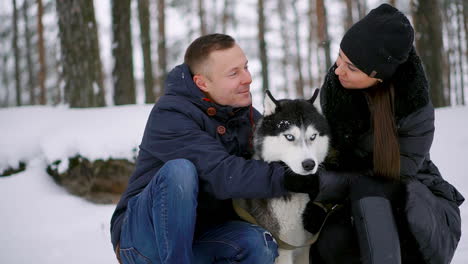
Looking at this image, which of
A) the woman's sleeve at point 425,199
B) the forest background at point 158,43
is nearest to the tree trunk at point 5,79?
the forest background at point 158,43

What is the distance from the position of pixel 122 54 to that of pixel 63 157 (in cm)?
358

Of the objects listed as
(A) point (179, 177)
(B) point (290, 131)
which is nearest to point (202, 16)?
(B) point (290, 131)

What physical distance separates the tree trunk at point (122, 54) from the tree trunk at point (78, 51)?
1.45 meters

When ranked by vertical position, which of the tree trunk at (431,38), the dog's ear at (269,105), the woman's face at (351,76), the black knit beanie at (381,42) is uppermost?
the tree trunk at (431,38)

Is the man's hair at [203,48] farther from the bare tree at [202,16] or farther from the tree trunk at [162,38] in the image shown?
the bare tree at [202,16]

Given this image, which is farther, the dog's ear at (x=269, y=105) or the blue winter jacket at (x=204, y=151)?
the dog's ear at (x=269, y=105)

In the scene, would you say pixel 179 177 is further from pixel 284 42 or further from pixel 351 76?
pixel 284 42

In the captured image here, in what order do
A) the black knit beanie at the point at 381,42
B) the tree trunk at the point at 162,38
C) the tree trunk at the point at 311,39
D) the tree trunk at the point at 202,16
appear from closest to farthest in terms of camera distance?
the black knit beanie at the point at 381,42 < the tree trunk at the point at 162,38 < the tree trunk at the point at 202,16 < the tree trunk at the point at 311,39

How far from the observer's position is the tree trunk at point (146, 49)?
9508mm

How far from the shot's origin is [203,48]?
2.41 metres

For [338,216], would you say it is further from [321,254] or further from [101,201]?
[101,201]

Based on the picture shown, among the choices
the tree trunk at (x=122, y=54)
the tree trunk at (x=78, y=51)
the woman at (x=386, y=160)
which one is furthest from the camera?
the tree trunk at (x=122, y=54)

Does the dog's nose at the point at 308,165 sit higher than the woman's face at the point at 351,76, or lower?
lower

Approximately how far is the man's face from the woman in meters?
0.59
